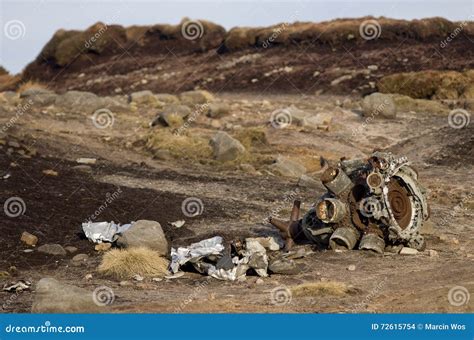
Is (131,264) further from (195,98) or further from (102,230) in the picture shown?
(195,98)

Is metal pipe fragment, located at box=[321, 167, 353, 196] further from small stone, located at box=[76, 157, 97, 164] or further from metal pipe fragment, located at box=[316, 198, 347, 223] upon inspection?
small stone, located at box=[76, 157, 97, 164]

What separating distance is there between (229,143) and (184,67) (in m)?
25.1

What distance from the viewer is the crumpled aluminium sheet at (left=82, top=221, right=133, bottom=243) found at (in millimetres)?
16203

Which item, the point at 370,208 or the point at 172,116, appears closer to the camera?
the point at 370,208

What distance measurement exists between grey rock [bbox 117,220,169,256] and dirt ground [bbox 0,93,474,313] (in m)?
0.65

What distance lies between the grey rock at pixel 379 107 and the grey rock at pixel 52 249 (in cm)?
1686

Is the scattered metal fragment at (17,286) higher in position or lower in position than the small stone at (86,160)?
lower

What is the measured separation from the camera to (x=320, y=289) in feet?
39.9

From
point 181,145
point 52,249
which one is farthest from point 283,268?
point 181,145

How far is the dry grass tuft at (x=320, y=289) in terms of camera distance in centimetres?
1210

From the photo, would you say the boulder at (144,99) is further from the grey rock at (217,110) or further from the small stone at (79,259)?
the small stone at (79,259)

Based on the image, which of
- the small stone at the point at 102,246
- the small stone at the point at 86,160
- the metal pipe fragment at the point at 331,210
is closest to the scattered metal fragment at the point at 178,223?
the small stone at the point at 102,246

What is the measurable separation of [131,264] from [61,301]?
3.17m

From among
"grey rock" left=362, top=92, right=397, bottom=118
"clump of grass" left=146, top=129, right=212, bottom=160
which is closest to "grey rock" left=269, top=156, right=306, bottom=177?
"clump of grass" left=146, top=129, right=212, bottom=160
